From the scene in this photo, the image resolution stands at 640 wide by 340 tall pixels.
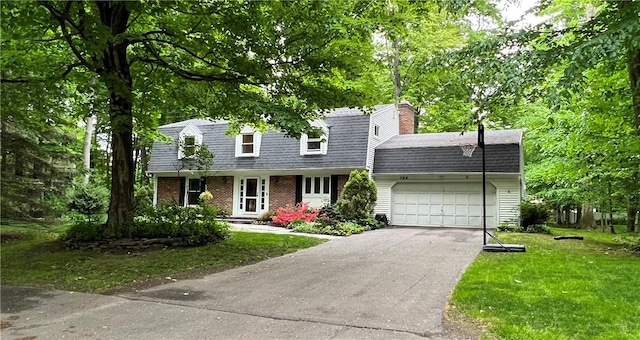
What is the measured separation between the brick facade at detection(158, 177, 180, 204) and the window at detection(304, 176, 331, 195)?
24.0ft

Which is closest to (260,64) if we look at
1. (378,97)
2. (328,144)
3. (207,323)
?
(378,97)

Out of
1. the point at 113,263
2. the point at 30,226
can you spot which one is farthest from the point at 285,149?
the point at 113,263

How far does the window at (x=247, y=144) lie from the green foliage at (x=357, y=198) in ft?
21.0

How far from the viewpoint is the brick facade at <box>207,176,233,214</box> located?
21969mm

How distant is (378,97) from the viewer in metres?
12.2

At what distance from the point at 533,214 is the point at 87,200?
53.8ft

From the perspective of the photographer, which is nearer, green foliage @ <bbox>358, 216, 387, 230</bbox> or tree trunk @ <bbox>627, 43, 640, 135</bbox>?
tree trunk @ <bbox>627, 43, 640, 135</bbox>

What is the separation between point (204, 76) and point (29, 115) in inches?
201

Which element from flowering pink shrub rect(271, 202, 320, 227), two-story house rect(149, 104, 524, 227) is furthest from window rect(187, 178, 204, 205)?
flowering pink shrub rect(271, 202, 320, 227)

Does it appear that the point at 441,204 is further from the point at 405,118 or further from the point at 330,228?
the point at 405,118

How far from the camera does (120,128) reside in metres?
9.41

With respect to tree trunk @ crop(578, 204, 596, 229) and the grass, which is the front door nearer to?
the grass

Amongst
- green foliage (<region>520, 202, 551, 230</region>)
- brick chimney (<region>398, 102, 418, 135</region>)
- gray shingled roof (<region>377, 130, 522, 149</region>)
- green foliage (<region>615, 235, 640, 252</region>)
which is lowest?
green foliage (<region>615, 235, 640, 252</region>)

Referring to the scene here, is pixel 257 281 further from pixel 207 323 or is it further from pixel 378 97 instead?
pixel 378 97
